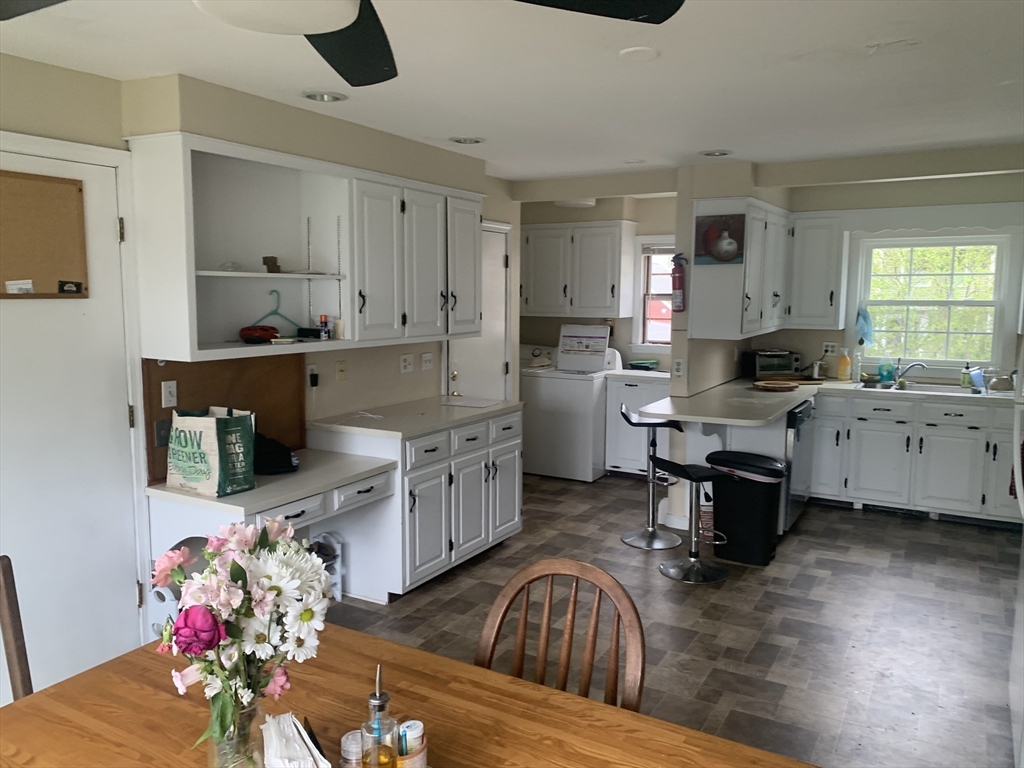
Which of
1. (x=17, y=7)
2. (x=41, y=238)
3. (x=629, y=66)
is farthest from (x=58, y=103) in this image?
(x=629, y=66)

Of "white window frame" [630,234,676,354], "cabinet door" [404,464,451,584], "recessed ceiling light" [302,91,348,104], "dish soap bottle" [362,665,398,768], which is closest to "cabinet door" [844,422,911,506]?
"white window frame" [630,234,676,354]

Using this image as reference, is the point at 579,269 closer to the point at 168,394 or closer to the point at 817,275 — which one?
the point at 817,275

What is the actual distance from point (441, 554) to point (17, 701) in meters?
2.63

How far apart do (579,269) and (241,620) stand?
5.90 metres

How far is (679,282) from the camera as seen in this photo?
5008mm

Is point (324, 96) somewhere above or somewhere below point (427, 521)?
above

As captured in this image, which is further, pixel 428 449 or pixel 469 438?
pixel 469 438

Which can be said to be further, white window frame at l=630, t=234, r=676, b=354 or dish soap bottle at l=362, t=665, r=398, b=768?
white window frame at l=630, t=234, r=676, b=354

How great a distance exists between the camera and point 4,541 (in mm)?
2717

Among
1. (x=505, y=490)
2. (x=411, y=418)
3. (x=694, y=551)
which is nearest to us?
(x=411, y=418)

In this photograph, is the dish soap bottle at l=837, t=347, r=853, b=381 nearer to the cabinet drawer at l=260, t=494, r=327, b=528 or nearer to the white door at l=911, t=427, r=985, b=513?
the white door at l=911, t=427, r=985, b=513

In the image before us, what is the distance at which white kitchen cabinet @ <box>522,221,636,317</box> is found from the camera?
6.64 meters

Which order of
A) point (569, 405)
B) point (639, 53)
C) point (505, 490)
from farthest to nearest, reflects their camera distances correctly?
point (569, 405) < point (505, 490) < point (639, 53)

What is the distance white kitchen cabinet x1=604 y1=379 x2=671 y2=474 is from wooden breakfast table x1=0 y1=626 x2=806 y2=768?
481cm
